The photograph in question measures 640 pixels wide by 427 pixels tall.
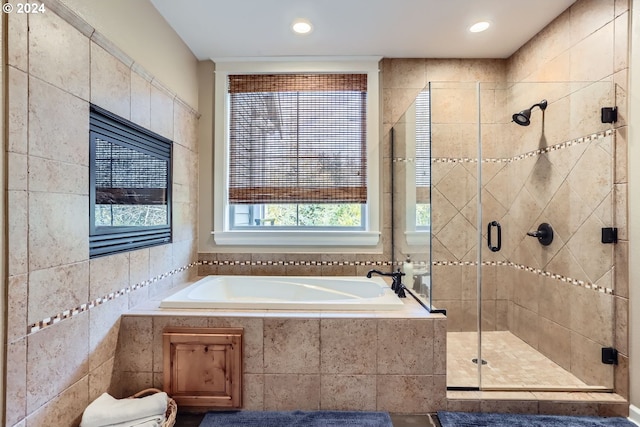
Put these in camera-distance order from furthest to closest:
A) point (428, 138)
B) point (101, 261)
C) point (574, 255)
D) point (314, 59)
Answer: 1. point (314, 59)
2. point (428, 138)
3. point (574, 255)
4. point (101, 261)

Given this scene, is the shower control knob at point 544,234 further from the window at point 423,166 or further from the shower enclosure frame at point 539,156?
the window at point 423,166

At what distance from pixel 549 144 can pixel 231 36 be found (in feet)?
8.31

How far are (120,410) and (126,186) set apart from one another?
1190 mm

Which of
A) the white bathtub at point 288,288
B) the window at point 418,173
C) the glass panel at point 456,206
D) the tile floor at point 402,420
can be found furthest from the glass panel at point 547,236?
the white bathtub at point 288,288

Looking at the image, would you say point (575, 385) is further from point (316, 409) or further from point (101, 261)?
point (101, 261)

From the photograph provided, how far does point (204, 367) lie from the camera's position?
5.90ft

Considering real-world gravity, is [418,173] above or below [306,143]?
below

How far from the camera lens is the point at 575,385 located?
1.90 meters

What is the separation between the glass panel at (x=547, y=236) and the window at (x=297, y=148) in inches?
40.3

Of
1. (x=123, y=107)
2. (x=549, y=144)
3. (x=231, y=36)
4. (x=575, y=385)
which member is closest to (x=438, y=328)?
(x=575, y=385)

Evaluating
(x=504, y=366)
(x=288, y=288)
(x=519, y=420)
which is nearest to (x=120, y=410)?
(x=288, y=288)

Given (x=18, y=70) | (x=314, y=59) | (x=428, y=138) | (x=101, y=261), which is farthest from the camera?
(x=314, y=59)

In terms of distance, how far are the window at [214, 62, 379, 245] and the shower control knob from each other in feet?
4.00

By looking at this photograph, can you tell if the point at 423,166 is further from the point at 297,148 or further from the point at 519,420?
the point at 519,420
